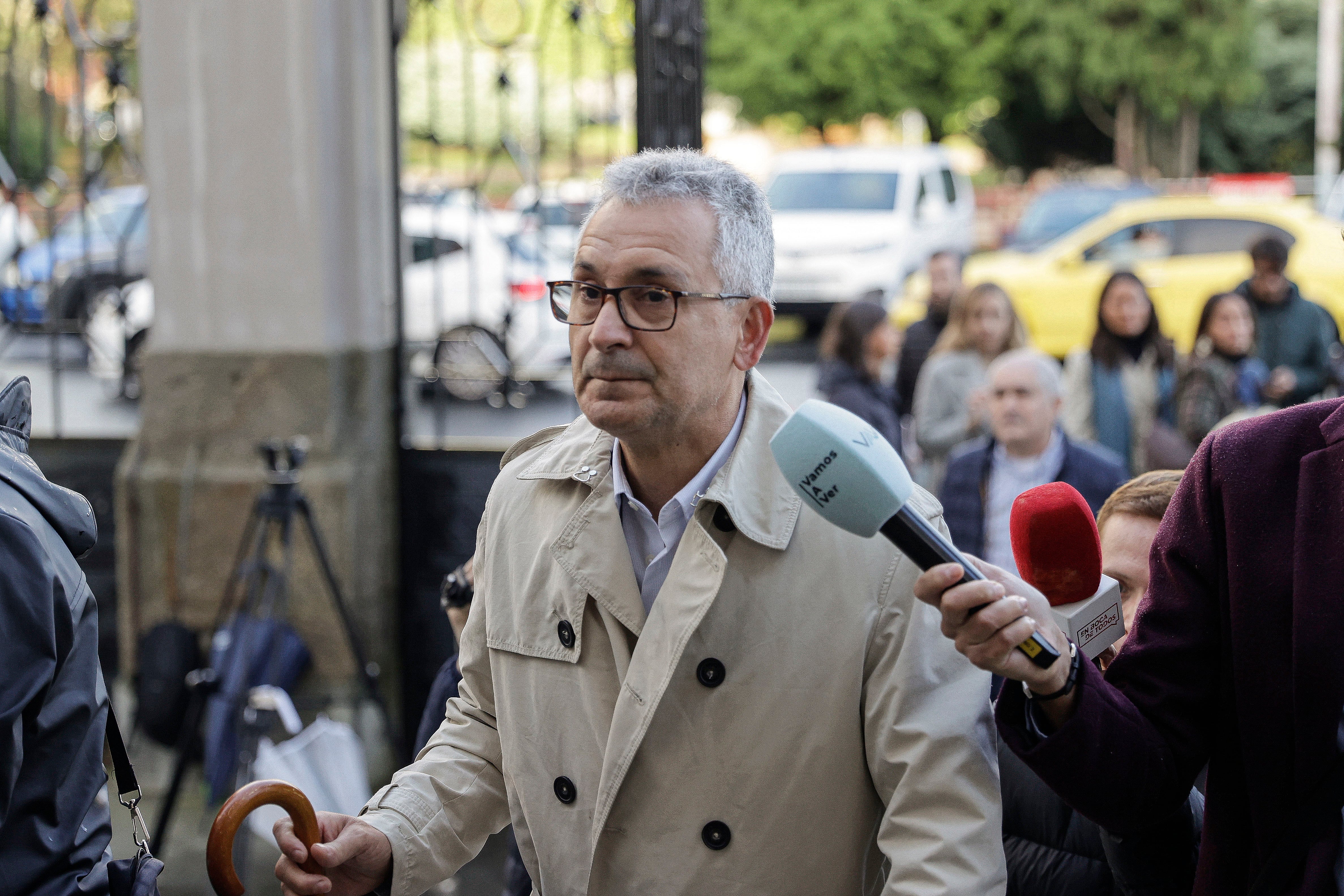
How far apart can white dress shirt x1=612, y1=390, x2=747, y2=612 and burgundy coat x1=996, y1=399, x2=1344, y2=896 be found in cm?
56

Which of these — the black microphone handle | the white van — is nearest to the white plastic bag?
the black microphone handle

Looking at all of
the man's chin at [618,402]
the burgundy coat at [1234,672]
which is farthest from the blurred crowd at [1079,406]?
the man's chin at [618,402]

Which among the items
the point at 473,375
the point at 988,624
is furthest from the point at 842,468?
the point at 473,375

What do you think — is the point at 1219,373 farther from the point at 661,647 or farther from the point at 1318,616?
the point at 661,647

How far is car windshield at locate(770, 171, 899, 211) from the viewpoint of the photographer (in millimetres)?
16578

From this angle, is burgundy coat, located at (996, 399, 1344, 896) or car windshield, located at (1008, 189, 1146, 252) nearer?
burgundy coat, located at (996, 399, 1344, 896)

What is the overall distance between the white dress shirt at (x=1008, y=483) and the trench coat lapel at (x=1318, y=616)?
332 cm

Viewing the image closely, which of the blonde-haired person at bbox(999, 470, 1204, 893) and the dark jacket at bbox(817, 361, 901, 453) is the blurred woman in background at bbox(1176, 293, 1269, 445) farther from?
the blonde-haired person at bbox(999, 470, 1204, 893)

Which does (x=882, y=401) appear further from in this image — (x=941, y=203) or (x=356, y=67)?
(x=941, y=203)

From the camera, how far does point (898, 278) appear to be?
16.0 metres

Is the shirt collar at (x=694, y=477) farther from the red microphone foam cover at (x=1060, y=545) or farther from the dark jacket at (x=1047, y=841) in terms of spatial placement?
the dark jacket at (x=1047, y=841)

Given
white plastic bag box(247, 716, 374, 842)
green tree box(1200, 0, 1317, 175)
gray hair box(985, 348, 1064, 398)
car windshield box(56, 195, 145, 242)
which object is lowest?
white plastic bag box(247, 716, 374, 842)

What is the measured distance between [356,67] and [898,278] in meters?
11.5

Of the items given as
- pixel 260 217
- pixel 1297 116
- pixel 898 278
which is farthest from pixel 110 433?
pixel 1297 116
